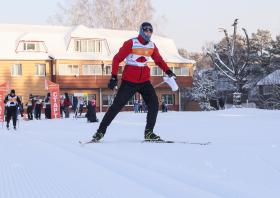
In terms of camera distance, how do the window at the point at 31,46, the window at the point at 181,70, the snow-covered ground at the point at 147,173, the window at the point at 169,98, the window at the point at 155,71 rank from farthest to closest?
the window at the point at 169,98
the window at the point at 181,70
the window at the point at 155,71
the window at the point at 31,46
the snow-covered ground at the point at 147,173

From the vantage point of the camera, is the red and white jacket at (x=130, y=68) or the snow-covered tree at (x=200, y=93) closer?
the red and white jacket at (x=130, y=68)

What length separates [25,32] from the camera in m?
35.8

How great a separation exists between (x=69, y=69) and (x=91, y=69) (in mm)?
2173

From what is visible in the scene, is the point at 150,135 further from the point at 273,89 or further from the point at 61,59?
the point at 61,59

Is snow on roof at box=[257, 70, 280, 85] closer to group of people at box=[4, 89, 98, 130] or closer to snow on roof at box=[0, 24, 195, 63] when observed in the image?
snow on roof at box=[0, 24, 195, 63]

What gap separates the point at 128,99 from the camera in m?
5.19

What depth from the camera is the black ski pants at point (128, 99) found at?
5113mm

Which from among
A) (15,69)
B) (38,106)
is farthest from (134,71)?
(15,69)

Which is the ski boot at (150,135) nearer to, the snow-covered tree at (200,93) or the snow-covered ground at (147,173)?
the snow-covered ground at (147,173)

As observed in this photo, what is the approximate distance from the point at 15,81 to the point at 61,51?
5.19m

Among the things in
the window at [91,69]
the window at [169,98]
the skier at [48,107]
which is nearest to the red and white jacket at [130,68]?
the skier at [48,107]

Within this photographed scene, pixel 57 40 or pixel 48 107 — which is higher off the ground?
pixel 57 40

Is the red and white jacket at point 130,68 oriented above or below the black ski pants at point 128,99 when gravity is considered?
above

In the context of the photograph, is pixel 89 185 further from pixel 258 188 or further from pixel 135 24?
pixel 135 24
